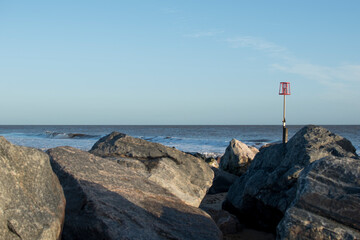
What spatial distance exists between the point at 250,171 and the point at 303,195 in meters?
3.12

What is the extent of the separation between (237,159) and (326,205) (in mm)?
8544

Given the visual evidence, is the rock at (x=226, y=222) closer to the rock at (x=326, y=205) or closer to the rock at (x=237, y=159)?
the rock at (x=326, y=205)

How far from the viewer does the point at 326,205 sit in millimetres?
3158

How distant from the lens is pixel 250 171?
638 cm

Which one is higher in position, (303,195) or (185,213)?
(303,195)

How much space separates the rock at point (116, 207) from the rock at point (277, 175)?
52.0 inches

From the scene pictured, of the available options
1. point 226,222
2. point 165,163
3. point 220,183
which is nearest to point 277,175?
point 226,222

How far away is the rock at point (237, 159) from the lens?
11.6 m

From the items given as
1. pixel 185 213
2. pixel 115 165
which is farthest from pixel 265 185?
pixel 115 165

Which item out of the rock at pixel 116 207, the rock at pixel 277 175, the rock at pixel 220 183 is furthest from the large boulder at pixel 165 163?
the rock at pixel 220 183

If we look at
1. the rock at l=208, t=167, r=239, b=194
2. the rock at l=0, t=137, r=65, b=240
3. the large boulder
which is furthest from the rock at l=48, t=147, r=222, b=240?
the rock at l=208, t=167, r=239, b=194

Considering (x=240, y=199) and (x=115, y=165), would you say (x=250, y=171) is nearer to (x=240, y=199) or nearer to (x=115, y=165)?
(x=240, y=199)

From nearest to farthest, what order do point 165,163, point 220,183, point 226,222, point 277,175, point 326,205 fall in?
point 326,205
point 277,175
point 226,222
point 165,163
point 220,183

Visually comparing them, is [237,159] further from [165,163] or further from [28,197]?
[28,197]
